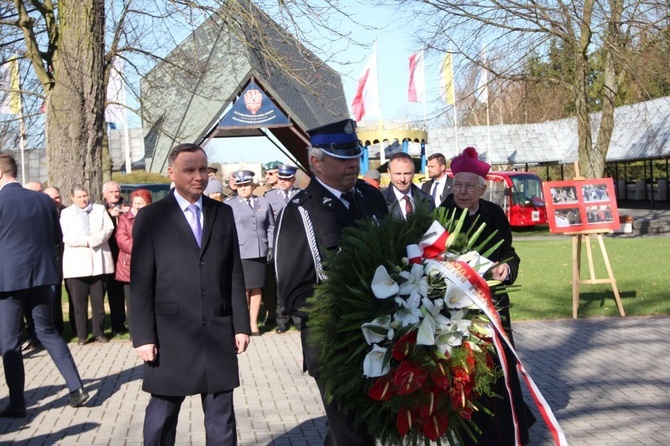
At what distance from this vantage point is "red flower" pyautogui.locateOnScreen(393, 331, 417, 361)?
414 cm

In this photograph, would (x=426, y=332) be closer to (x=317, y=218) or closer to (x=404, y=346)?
(x=404, y=346)

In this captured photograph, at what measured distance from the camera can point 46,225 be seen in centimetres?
821

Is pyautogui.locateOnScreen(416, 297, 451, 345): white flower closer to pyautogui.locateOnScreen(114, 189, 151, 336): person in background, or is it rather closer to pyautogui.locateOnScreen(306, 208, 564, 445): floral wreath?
pyautogui.locateOnScreen(306, 208, 564, 445): floral wreath

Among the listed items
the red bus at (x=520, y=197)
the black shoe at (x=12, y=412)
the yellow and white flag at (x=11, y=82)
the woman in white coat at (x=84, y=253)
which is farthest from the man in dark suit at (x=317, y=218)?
the red bus at (x=520, y=197)

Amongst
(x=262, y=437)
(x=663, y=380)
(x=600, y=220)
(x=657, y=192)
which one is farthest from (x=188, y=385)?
(x=657, y=192)

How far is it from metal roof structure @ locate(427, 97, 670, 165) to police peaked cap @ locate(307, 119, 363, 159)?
3761 cm

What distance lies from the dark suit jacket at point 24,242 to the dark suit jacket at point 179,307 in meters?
2.93

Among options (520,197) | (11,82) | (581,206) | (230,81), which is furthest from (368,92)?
(581,206)

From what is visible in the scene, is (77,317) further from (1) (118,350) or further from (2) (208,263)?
(2) (208,263)

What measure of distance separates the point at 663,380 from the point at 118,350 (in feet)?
20.6

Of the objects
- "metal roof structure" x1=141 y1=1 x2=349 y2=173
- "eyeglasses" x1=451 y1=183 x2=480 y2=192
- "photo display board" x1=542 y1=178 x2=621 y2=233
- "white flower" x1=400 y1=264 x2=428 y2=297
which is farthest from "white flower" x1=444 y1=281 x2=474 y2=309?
"metal roof structure" x1=141 y1=1 x2=349 y2=173

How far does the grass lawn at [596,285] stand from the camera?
13531 millimetres

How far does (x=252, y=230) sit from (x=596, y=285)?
7024 millimetres

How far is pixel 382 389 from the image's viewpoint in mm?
4148
